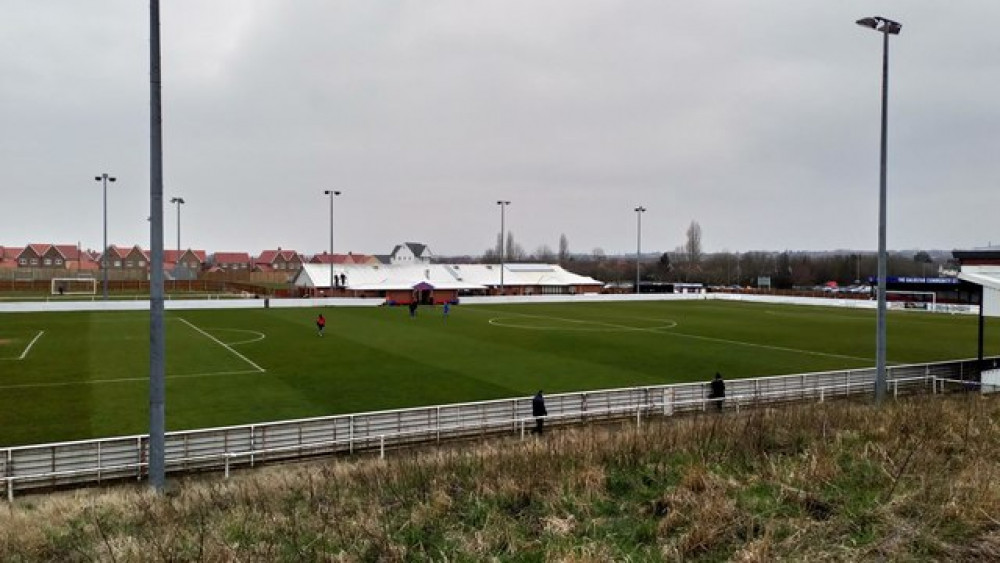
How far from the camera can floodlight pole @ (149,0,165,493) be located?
11.6m

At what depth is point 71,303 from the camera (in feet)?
194

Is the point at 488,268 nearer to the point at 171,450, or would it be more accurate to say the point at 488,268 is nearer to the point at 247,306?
the point at 247,306

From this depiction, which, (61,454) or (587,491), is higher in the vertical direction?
(587,491)

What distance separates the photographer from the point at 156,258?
11875mm

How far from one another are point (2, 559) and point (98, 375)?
72.8ft

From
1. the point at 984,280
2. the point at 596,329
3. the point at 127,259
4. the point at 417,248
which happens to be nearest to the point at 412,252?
the point at 417,248

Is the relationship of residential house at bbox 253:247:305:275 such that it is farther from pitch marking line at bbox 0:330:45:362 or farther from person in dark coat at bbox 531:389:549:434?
person in dark coat at bbox 531:389:549:434

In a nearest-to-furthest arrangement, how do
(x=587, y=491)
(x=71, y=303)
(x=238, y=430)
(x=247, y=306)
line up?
1. (x=587, y=491)
2. (x=238, y=430)
3. (x=71, y=303)
4. (x=247, y=306)

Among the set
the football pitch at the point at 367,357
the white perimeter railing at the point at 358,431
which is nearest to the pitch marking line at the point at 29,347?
the football pitch at the point at 367,357

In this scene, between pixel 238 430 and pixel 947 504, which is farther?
pixel 238 430

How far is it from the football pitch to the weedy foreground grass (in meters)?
10.8

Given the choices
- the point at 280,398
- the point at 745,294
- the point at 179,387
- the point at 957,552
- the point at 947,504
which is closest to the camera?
the point at 957,552

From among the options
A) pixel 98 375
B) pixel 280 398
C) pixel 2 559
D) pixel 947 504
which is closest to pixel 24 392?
pixel 98 375

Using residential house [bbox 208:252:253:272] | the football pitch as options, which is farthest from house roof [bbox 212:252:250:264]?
the football pitch
